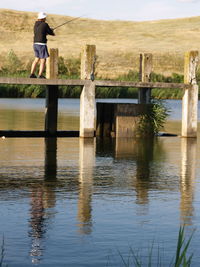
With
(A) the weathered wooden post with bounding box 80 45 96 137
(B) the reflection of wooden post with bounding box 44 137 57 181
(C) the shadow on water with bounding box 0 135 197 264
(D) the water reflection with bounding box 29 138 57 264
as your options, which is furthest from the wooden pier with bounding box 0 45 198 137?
(D) the water reflection with bounding box 29 138 57 264

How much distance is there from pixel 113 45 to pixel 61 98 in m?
61.9

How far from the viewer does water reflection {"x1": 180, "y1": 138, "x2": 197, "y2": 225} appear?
40.6 ft

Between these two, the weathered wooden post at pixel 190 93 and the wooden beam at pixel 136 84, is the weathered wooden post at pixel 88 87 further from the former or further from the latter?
the weathered wooden post at pixel 190 93

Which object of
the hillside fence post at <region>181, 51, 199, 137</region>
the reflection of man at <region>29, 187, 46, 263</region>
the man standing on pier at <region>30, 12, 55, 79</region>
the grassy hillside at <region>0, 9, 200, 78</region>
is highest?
the grassy hillside at <region>0, 9, 200, 78</region>

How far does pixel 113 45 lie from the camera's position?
116250 mm

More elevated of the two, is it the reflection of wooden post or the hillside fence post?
the hillside fence post

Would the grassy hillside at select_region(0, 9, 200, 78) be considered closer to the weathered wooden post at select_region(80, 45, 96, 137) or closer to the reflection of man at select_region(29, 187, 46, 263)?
the weathered wooden post at select_region(80, 45, 96, 137)

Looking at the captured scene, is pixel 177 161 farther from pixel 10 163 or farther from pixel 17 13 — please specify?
pixel 17 13

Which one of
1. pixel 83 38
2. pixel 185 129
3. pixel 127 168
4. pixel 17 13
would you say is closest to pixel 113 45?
pixel 83 38

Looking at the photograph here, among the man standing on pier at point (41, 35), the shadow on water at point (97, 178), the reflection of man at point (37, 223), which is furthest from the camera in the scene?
the man standing on pier at point (41, 35)

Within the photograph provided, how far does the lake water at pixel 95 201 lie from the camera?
392 inches

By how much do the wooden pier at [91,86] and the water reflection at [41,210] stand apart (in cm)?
490

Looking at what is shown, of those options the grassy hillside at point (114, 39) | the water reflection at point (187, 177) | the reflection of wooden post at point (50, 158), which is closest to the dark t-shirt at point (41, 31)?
the reflection of wooden post at point (50, 158)

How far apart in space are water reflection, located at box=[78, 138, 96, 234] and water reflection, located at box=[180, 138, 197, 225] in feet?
4.38
